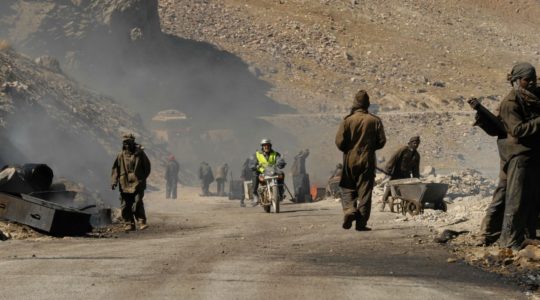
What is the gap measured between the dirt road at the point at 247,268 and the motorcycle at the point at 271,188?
6.45 m

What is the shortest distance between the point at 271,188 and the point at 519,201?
11.8m

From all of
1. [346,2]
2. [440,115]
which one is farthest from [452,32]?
[440,115]

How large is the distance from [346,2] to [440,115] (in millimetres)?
25651

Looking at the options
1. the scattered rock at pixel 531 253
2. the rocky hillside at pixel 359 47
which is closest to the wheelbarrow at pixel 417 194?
the scattered rock at pixel 531 253

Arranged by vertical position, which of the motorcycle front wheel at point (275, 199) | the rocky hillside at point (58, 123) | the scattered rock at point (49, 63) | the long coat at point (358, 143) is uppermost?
the scattered rock at point (49, 63)

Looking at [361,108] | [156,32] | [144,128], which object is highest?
[156,32]

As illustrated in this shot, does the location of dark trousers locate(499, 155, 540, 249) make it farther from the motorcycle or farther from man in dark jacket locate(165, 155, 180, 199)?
man in dark jacket locate(165, 155, 180, 199)

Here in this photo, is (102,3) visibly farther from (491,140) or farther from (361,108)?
(361,108)

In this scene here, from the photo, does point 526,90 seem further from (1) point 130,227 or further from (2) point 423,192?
(1) point 130,227

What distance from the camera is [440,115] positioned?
64.9 m

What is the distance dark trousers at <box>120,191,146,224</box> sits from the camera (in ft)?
59.1

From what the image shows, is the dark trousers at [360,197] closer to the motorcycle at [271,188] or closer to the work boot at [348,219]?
the work boot at [348,219]

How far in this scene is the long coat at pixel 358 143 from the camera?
1384 centimetres

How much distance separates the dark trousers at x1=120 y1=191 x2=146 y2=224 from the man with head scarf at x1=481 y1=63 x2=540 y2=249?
26.4 ft
